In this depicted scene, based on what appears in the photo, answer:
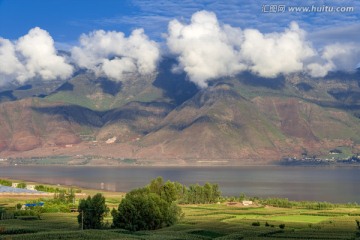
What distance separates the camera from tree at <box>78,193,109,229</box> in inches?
3645

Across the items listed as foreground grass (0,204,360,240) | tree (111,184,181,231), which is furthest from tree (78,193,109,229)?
tree (111,184,181,231)

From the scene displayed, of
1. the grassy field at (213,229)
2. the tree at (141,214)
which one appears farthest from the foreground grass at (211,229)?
the tree at (141,214)

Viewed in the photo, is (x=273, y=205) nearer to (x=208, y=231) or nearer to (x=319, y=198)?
(x=319, y=198)

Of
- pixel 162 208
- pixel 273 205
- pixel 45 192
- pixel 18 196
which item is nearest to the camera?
pixel 162 208

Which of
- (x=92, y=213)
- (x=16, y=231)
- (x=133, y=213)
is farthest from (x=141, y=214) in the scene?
→ (x=16, y=231)

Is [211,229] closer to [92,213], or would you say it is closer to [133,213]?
[133,213]

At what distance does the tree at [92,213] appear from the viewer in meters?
92.6

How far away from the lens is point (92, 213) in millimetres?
93500

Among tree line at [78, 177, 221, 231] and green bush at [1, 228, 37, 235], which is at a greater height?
tree line at [78, 177, 221, 231]

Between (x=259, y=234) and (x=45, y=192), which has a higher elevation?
(x=45, y=192)

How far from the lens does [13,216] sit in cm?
10488

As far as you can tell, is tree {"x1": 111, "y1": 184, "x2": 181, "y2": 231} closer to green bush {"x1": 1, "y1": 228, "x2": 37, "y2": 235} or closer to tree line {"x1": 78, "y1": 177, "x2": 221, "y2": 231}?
tree line {"x1": 78, "y1": 177, "x2": 221, "y2": 231}

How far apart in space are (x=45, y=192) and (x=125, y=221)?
92479mm

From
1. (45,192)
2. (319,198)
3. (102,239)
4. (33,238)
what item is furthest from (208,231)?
(319,198)
